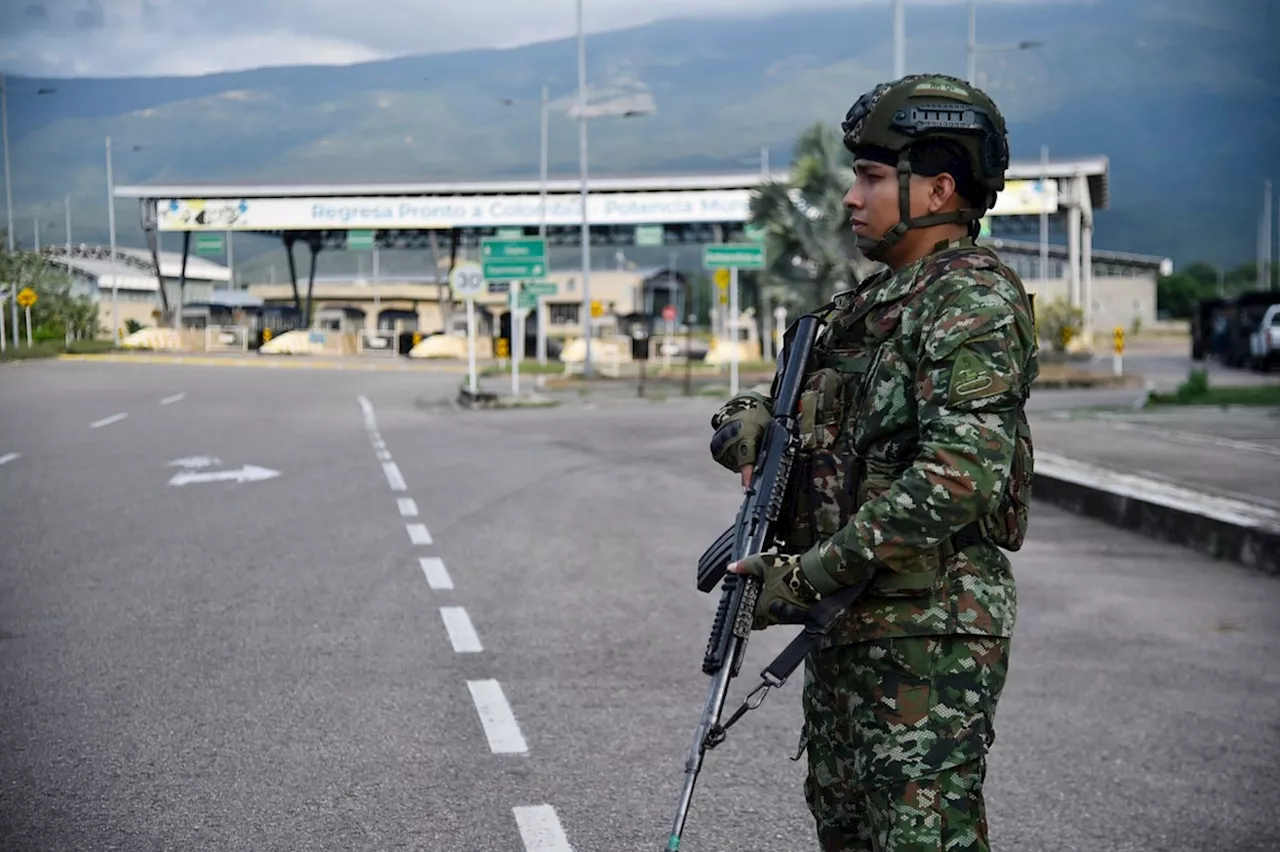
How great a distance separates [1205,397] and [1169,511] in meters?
16.6

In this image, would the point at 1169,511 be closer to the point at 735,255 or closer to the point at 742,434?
the point at 742,434

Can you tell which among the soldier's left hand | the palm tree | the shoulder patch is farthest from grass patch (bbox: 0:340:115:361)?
the shoulder patch

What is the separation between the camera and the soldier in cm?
250

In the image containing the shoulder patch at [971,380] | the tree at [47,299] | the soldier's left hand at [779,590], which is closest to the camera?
the shoulder patch at [971,380]

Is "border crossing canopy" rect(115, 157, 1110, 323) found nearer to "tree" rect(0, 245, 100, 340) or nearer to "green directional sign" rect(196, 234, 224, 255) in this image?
"green directional sign" rect(196, 234, 224, 255)

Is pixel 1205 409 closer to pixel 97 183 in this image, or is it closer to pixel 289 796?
pixel 289 796

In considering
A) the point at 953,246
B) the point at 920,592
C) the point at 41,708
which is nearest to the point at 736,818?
the point at 920,592

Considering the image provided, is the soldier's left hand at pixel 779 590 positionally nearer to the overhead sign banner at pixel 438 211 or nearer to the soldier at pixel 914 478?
the soldier at pixel 914 478

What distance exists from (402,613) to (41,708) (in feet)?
7.16

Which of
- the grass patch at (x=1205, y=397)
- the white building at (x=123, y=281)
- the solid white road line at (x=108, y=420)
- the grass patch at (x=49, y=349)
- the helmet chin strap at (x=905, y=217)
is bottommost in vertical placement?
the grass patch at (x=1205, y=397)

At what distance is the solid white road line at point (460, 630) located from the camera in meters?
6.73

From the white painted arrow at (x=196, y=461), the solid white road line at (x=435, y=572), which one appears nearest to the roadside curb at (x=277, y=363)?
the white painted arrow at (x=196, y=461)

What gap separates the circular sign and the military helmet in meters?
26.3

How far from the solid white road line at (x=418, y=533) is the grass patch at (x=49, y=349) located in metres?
40.2
